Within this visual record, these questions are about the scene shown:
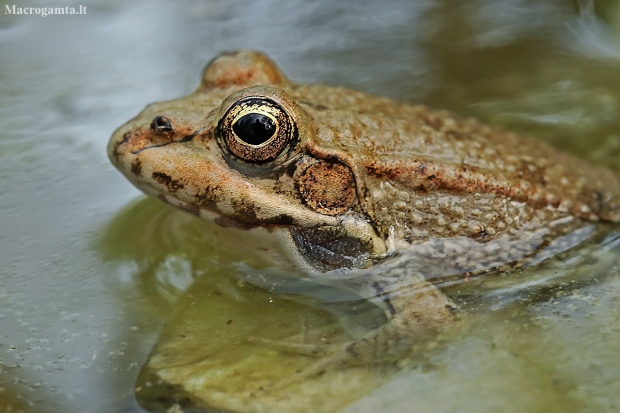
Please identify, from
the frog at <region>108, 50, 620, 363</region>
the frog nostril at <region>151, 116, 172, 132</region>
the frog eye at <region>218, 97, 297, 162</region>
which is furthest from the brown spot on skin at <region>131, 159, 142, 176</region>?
the frog eye at <region>218, 97, 297, 162</region>

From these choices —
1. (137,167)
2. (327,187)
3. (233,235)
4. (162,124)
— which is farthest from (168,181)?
(327,187)

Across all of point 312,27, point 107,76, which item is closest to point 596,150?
point 312,27

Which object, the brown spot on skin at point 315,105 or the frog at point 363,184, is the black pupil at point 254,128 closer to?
the frog at point 363,184

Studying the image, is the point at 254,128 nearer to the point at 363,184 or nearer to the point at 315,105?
the point at 315,105

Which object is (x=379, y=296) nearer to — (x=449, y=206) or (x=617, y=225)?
(x=449, y=206)

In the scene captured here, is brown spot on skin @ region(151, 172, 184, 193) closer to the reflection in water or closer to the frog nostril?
the frog nostril

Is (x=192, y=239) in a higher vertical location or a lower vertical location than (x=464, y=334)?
higher

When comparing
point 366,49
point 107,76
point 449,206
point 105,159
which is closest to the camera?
point 449,206

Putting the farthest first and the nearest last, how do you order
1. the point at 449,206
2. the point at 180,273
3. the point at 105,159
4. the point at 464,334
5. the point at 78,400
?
the point at 105,159 < the point at 180,273 < the point at 449,206 < the point at 464,334 < the point at 78,400
